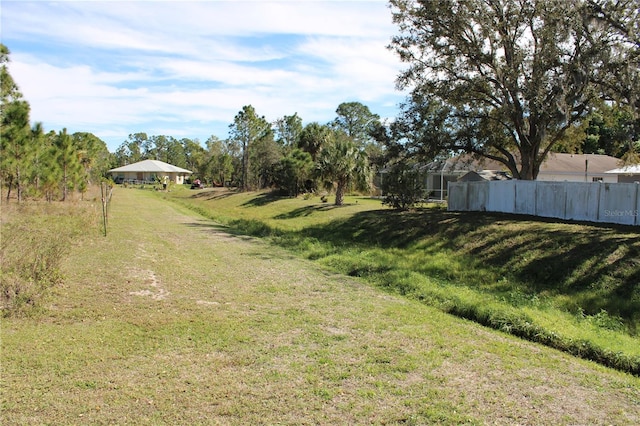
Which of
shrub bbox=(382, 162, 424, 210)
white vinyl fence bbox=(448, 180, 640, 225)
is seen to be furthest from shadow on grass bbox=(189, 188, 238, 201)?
white vinyl fence bbox=(448, 180, 640, 225)

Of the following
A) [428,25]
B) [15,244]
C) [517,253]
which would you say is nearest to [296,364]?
[15,244]

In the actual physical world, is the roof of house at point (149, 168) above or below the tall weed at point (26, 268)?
above

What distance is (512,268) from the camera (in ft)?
40.5

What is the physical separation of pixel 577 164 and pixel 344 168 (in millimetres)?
21572

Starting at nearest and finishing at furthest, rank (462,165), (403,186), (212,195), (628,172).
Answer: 1. (403,186)
2. (628,172)
3. (462,165)
4. (212,195)

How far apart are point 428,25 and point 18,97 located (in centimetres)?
1783

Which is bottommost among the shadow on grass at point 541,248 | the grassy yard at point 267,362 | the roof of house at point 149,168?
the grassy yard at point 267,362

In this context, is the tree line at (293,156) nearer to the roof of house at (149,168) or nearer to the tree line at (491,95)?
the tree line at (491,95)

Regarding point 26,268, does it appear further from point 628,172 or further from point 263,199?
point 263,199

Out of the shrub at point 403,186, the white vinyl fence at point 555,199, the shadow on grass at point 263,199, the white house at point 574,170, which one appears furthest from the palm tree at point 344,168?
the white house at point 574,170

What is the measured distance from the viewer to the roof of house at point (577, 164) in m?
37.5

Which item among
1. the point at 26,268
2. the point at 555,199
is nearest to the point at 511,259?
the point at 555,199

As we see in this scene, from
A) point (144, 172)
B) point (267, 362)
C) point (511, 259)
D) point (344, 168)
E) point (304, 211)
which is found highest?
point (144, 172)

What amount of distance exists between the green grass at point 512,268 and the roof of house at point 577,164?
2175cm
